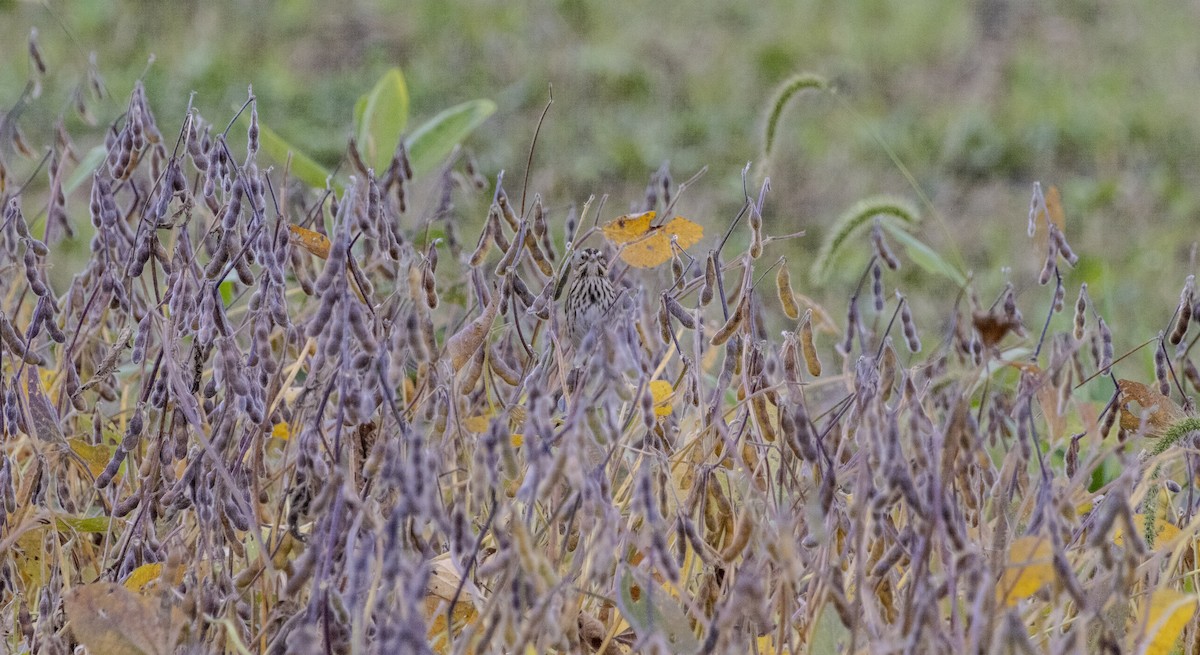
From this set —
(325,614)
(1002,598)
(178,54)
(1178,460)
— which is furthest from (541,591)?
(178,54)

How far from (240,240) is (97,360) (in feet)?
1.45

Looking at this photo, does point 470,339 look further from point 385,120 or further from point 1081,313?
point 385,120

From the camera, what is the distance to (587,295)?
125 centimetres

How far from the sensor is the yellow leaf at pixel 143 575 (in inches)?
41.8

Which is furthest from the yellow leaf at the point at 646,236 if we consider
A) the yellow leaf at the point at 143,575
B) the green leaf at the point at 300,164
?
the green leaf at the point at 300,164

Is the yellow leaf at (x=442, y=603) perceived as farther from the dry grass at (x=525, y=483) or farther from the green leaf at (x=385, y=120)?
the green leaf at (x=385, y=120)

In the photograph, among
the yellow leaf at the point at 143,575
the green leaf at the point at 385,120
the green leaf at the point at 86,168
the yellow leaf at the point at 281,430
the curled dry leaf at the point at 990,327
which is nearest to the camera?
the curled dry leaf at the point at 990,327

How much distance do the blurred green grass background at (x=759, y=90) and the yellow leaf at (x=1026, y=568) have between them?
2.47 m

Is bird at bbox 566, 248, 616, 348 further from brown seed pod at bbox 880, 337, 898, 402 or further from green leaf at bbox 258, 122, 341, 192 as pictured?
green leaf at bbox 258, 122, 341, 192

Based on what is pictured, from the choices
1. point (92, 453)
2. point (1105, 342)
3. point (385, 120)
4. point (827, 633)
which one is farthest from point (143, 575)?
point (385, 120)

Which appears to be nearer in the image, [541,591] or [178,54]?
[541,591]

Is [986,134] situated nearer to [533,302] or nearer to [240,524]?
[533,302]

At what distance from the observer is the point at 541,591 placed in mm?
847

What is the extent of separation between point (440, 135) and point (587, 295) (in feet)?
2.91
